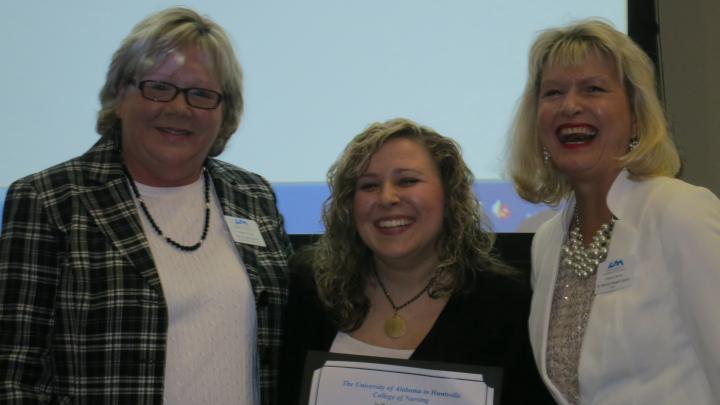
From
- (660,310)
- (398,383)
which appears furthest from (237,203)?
(660,310)

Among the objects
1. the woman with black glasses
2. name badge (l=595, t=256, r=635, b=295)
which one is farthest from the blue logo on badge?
the woman with black glasses

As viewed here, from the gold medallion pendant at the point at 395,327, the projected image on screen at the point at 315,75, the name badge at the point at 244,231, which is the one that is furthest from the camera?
the projected image on screen at the point at 315,75

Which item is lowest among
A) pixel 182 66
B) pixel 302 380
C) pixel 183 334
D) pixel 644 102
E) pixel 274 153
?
pixel 302 380

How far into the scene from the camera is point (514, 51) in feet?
9.31

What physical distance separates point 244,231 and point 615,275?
40.6 inches

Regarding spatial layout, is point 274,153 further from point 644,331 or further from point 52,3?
point 644,331

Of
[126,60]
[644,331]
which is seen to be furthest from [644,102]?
[126,60]

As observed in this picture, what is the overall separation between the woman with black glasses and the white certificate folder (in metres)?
0.26

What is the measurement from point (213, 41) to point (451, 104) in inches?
41.5

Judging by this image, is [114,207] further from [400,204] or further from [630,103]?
[630,103]

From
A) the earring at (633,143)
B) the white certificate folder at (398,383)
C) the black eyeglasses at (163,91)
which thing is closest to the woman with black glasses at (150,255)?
the black eyeglasses at (163,91)

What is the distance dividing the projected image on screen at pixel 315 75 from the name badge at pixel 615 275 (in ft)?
3.38

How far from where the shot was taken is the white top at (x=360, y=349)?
1.98 meters

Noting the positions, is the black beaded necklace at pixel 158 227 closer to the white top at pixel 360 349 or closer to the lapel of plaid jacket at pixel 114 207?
the lapel of plaid jacket at pixel 114 207
